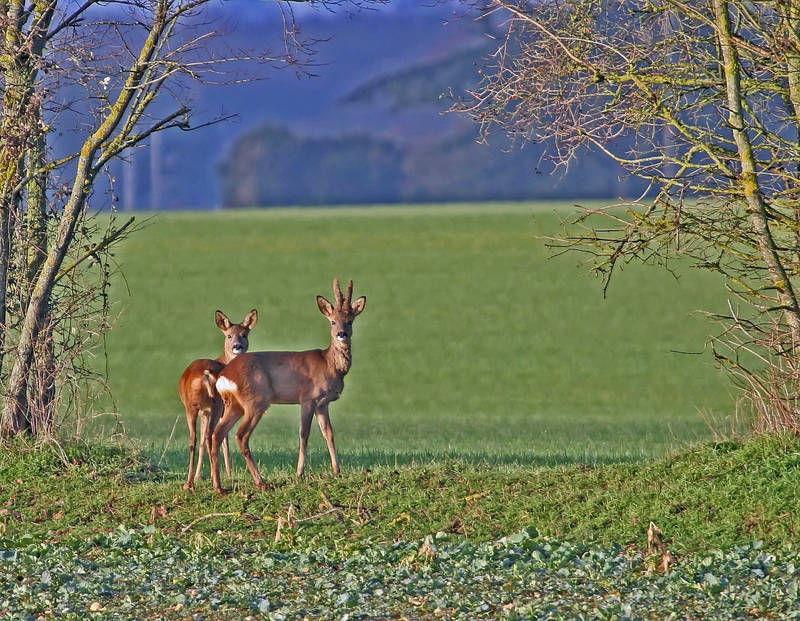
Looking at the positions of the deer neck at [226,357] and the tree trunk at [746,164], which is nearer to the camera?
the tree trunk at [746,164]

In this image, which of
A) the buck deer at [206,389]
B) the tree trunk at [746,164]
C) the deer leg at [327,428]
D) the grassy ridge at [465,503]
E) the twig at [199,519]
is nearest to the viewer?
the grassy ridge at [465,503]

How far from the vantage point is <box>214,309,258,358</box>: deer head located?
13781mm

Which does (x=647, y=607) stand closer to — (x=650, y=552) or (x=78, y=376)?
(x=650, y=552)

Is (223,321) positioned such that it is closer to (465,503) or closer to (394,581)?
(465,503)

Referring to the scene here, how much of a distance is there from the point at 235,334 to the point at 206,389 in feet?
2.78

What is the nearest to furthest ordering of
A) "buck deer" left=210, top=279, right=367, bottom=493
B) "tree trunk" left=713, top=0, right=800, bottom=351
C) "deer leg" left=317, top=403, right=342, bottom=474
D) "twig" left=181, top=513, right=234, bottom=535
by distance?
1. "twig" left=181, top=513, right=234, bottom=535
2. "tree trunk" left=713, top=0, right=800, bottom=351
3. "buck deer" left=210, top=279, right=367, bottom=493
4. "deer leg" left=317, top=403, right=342, bottom=474

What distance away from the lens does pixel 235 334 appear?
1383 centimetres

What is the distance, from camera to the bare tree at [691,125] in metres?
12.0

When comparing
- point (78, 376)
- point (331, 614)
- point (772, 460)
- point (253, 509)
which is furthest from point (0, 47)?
point (772, 460)

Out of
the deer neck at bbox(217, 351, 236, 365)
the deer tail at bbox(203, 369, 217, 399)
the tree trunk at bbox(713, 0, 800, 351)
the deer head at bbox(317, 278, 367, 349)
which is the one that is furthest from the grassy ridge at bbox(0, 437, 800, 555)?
the tree trunk at bbox(713, 0, 800, 351)

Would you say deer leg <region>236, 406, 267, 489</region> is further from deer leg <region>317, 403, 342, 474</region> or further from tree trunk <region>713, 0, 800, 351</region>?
tree trunk <region>713, 0, 800, 351</region>

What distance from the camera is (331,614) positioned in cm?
883

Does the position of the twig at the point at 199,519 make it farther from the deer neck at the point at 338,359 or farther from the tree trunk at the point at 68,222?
the tree trunk at the point at 68,222

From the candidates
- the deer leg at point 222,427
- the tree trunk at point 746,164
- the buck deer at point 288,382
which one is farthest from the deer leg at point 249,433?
the tree trunk at point 746,164
